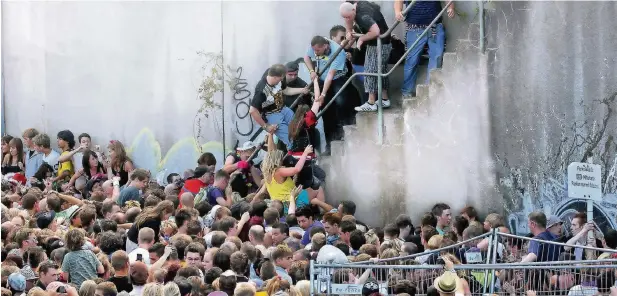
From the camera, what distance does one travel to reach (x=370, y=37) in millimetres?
21062

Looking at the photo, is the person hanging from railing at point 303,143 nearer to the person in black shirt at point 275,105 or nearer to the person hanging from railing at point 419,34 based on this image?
the person in black shirt at point 275,105

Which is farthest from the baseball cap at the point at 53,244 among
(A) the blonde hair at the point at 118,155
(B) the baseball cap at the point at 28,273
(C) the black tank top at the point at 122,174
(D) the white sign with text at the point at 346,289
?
(A) the blonde hair at the point at 118,155

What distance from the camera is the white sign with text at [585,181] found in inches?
650

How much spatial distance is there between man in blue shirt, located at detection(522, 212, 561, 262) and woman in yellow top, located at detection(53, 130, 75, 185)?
8.41 m

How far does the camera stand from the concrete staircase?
2011cm

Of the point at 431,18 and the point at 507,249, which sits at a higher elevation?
the point at 431,18

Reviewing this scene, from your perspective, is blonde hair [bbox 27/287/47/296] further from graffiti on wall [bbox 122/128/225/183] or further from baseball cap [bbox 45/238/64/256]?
graffiti on wall [bbox 122/128/225/183]

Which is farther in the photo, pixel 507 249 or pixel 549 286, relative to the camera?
pixel 507 249

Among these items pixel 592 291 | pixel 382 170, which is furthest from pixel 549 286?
pixel 382 170

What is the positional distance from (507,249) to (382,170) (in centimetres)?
411

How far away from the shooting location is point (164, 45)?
25.0 meters

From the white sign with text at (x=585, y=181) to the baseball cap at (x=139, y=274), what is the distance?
4.40 meters

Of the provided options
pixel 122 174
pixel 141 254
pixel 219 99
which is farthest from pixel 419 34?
pixel 141 254

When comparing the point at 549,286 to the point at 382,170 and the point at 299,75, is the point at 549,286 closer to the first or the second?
the point at 382,170
